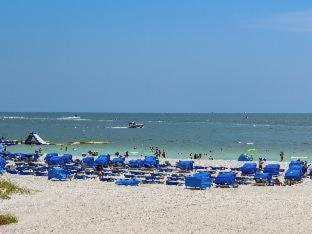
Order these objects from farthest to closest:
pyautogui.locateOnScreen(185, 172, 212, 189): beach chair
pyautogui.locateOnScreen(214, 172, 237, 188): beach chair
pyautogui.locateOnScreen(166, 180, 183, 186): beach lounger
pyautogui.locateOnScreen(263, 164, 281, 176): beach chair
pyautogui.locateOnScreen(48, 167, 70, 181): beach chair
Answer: pyautogui.locateOnScreen(263, 164, 281, 176): beach chair, pyautogui.locateOnScreen(48, 167, 70, 181): beach chair, pyautogui.locateOnScreen(166, 180, 183, 186): beach lounger, pyautogui.locateOnScreen(214, 172, 237, 188): beach chair, pyautogui.locateOnScreen(185, 172, 212, 189): beach chair

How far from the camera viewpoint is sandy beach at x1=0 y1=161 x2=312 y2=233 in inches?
676

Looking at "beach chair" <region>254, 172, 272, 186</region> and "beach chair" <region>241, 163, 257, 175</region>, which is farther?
"beach chair" <region>241, 163, 257, 175</region>

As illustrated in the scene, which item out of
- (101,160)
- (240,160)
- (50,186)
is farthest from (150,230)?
(240,160)

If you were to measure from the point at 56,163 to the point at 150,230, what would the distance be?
17905 mm

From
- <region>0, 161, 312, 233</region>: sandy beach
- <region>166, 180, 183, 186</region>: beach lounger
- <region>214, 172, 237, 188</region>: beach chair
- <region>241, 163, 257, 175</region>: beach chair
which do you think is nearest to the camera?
<region>0, 161, 312, 233</region>: sandy beach

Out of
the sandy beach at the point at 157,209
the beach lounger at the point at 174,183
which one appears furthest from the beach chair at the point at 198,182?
the beach lounger at the point at 174,183

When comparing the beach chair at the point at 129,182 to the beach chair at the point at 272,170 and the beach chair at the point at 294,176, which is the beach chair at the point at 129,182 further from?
the beach chair at the point at 294,176

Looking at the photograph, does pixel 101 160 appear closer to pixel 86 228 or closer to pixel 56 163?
pixel 56 163

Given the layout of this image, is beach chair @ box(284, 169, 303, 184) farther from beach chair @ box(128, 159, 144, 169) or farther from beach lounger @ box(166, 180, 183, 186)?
beach chair @ box(128, 159, 144, 169)

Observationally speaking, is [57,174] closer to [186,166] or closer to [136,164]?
[136,164]

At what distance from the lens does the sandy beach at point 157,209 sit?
56.3ft

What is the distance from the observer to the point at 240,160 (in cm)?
3900

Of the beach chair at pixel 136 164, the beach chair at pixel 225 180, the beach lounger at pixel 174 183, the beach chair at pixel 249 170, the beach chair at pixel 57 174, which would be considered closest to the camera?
the beach chair at pixel 225 180

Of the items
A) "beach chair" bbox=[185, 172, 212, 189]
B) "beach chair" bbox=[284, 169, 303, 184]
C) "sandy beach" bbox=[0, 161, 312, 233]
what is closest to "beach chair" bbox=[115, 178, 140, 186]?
"sandy beach" bbox=[0, 161, 312, 233]
